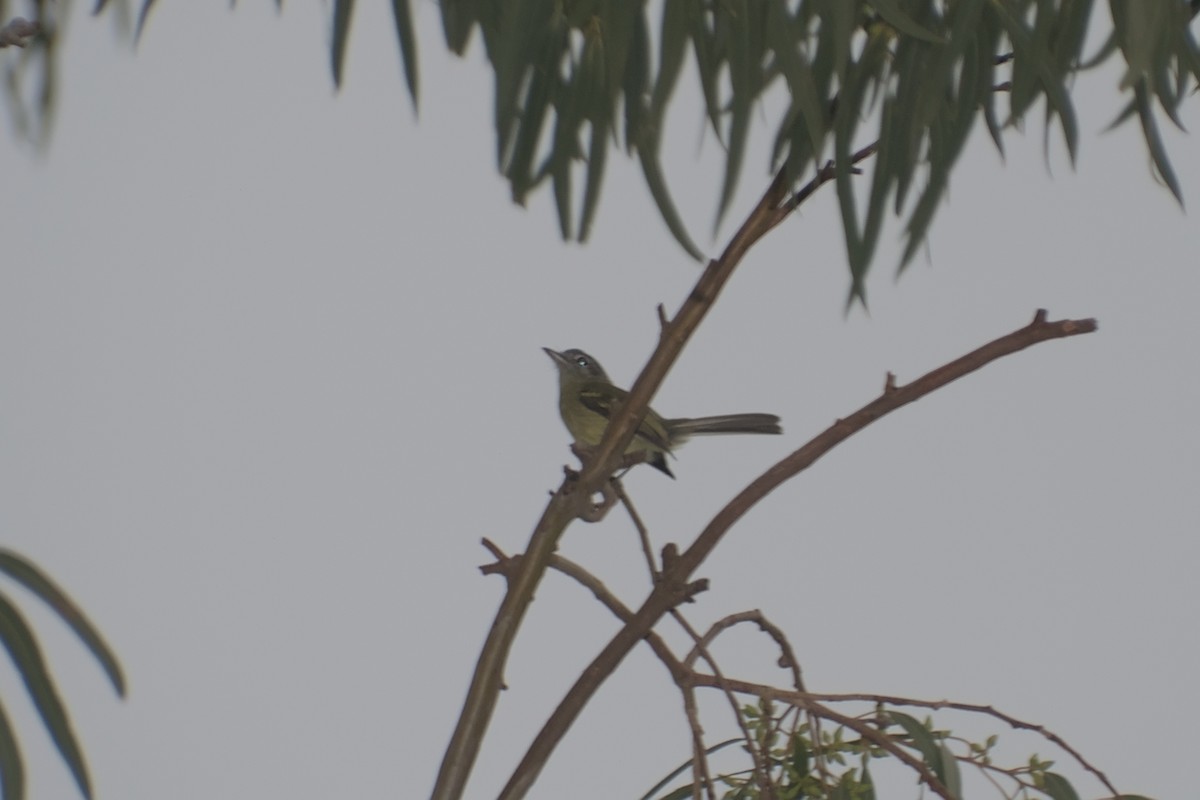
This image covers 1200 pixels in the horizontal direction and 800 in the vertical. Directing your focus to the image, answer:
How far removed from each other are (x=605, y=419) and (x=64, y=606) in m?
2.72

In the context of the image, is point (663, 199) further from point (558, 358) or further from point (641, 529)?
point (558, 358)

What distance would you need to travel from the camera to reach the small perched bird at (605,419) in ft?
10.3

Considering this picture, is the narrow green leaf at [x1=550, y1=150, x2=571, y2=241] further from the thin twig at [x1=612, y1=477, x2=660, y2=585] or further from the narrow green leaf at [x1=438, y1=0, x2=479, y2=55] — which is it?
the thin twig at [x1=612, y1=477, x2=660, y2=585]

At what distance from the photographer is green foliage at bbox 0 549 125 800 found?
1.02 metres

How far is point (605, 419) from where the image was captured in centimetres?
372

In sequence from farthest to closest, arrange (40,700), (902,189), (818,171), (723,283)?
(902,189), (818,171), (723,283), (40,700)

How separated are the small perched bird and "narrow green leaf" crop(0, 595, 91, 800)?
1.37 meters

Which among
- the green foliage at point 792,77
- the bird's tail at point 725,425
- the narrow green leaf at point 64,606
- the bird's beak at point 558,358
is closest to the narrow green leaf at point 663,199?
the green foliage at point 792,77

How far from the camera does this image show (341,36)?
183 cm

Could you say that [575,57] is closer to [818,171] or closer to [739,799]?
[818,171]

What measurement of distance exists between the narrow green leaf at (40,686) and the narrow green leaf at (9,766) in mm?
89

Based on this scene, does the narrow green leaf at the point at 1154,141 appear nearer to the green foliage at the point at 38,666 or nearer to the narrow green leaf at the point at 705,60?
the narrow green leaf at the point at 705,60

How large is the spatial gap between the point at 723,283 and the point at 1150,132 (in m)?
0.85

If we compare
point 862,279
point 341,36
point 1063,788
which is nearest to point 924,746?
point 1063,788
